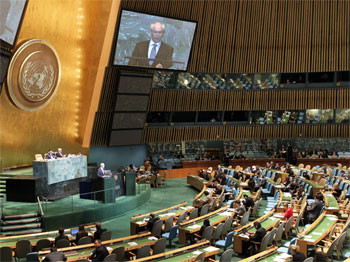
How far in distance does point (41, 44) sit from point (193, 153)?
12.6 m

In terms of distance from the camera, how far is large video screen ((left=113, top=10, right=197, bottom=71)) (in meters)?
19.0

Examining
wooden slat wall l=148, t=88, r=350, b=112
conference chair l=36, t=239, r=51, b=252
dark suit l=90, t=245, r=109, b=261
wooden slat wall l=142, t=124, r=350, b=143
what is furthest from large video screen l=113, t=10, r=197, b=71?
dark suit l=90, t=245, r=109, b=261

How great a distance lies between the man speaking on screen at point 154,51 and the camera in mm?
19859

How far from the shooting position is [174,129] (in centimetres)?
2477

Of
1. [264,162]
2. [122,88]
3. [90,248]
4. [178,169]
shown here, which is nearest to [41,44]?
[122,88]

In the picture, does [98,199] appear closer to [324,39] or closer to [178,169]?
[178,169]

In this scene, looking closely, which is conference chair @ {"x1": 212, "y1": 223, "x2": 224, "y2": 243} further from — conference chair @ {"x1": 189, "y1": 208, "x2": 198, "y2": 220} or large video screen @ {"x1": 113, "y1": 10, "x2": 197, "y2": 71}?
large video screen @ {"x1": 113, "y1": 10, "x2": 197, "y2": 71}

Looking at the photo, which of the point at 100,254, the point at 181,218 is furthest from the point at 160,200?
the point at 100,254

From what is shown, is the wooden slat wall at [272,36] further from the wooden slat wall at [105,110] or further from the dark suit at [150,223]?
the dark suit at [150,223]

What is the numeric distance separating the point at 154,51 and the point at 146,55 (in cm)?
48

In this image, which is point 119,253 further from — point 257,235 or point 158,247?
point 257,235

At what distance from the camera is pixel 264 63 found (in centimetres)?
2503

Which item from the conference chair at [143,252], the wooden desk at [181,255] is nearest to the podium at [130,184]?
the wooden desk at [181,255]

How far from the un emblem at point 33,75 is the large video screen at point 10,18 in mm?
2705
